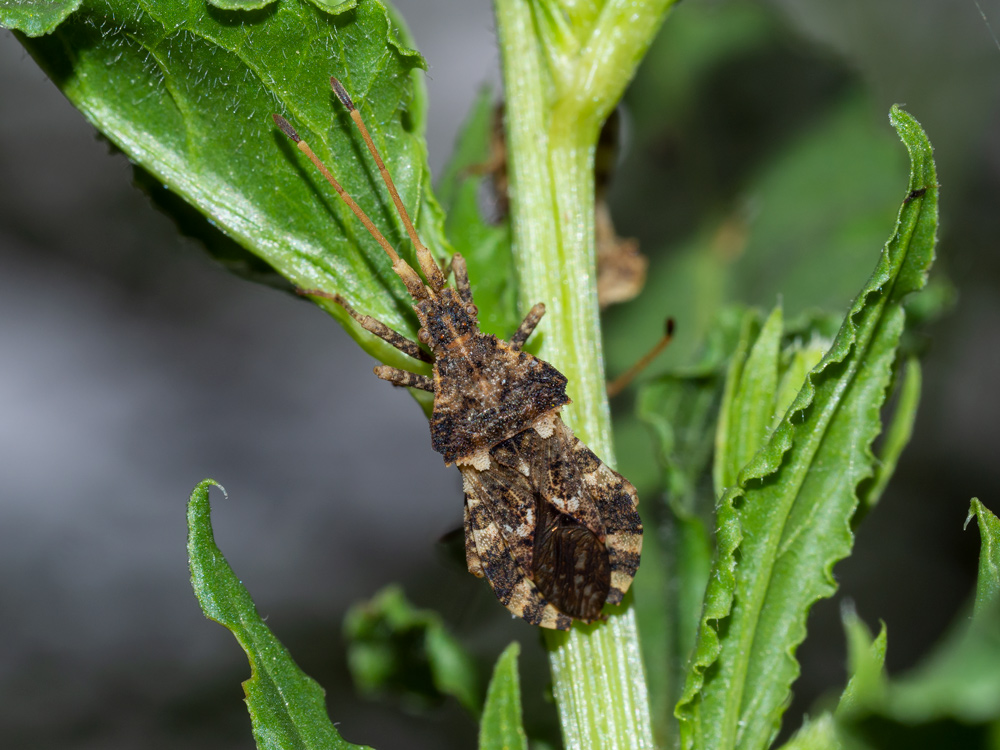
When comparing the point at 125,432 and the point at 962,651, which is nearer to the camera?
the point at 962,651

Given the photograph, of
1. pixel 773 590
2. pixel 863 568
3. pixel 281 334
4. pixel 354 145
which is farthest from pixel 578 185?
pixel 281 334

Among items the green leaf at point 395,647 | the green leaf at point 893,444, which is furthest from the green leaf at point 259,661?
the green leaf at point 395,647

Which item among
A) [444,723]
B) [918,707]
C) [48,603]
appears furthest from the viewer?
[48,603]

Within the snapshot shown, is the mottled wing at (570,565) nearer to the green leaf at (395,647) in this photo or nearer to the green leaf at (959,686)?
the green leaf at (395,647)

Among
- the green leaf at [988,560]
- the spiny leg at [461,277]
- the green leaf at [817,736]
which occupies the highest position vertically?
the spiny leg at [461,277]

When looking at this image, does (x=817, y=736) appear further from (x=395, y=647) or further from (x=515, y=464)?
(x=395, y=647)

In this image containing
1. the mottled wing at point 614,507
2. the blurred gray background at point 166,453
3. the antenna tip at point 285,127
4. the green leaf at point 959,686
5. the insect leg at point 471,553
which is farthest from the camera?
the blurred gray background at point 166,453

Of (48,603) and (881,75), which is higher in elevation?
(881,75)

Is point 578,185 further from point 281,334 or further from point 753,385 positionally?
point 281,334
